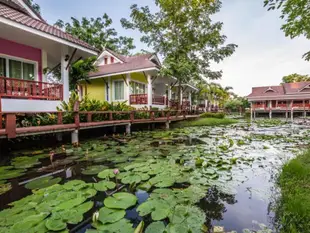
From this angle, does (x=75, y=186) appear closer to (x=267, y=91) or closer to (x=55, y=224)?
(x=55, y=224)

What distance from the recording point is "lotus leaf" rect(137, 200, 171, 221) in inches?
73.7

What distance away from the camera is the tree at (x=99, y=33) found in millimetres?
21469

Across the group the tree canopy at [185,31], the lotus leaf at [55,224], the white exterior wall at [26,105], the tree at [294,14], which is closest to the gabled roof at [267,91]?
the tree canopy at [185,31]

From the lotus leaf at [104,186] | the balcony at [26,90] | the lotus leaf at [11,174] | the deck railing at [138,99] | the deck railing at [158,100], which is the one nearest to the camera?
the lotus leaf at [104,186]

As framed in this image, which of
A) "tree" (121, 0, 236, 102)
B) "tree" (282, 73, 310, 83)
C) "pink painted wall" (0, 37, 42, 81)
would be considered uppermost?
"tree" (282, 73, 310, 83)

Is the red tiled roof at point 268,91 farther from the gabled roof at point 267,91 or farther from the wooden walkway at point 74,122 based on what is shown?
the wooden walkway at point 74,122

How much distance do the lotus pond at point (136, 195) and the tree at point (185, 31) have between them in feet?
37.6

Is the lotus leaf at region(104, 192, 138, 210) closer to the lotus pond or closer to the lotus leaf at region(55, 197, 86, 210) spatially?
the lotus pond

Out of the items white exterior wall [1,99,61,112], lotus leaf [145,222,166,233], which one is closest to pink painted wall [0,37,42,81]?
white exterior wall [1,99,61,112]

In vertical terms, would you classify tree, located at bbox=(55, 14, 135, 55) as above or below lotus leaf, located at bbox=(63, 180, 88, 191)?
above

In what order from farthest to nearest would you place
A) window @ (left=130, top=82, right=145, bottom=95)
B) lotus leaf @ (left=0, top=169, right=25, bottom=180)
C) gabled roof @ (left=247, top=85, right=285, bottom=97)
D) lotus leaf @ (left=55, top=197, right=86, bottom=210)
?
gabled roof @ (left=247, top=85, right=285, bottom=97)
window @ (left=130, top=82, right=145, bottom=95)
lotus leaf @ (left=0, top=169, right=25, bottom=180)
lotus leaf @ (left=55, top=197, right=86, bottom=210)

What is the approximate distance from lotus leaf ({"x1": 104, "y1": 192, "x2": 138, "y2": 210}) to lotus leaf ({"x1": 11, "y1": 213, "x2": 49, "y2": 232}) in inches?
25.1

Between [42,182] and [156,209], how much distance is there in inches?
81.6

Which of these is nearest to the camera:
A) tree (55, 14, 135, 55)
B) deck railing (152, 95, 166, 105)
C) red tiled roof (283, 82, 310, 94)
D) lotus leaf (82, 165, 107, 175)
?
lotus leaf (82, 165, 107, 175)
